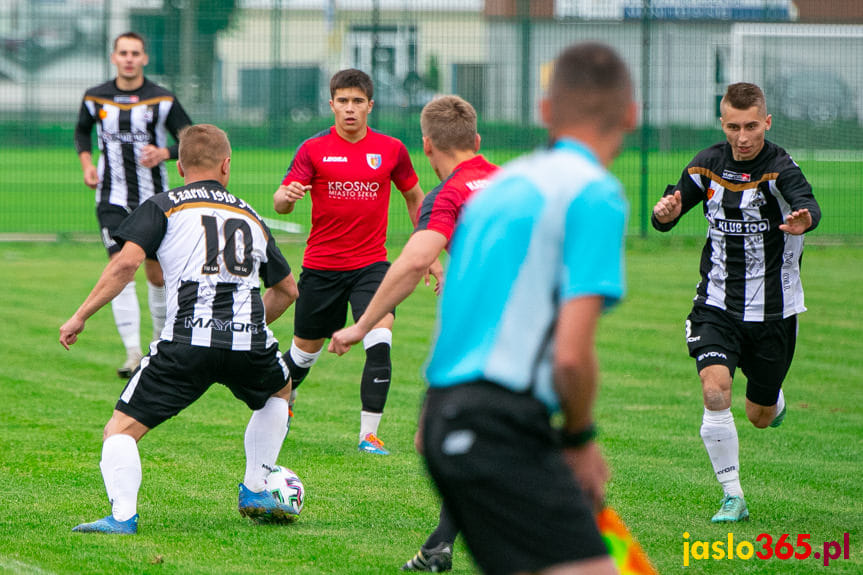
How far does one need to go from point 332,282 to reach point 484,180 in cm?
309

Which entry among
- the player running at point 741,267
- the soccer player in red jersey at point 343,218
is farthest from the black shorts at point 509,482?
the soccer player in red jersey at point 343,218

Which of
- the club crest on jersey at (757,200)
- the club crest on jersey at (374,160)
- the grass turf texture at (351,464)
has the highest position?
the club crest on jersey at (374,160)

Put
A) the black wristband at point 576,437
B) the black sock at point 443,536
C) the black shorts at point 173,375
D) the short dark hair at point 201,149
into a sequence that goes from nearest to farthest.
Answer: the black wristband at point 576,437 < the black sock at point 443,536 < the black shorts at point 173,375 < the short dark hair at point 201,149

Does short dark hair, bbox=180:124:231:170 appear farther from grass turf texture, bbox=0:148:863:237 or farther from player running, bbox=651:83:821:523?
grass turf texture, bbox=0:148:863:237

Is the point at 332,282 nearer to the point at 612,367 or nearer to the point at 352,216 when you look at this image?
the point at 352,216

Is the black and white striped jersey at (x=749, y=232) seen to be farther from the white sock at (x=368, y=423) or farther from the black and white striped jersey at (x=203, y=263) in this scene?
the white sock at (x=368, y=423)

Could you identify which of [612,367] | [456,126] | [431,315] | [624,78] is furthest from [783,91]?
[624,78]

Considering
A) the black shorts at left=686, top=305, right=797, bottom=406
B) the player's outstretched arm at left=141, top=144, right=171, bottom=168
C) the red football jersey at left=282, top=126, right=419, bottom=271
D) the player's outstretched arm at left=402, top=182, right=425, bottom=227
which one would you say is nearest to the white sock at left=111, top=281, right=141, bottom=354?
the player's outstretched arm at left=141, top=144, right=171, bottom=168

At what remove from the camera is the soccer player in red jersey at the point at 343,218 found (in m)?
8.01

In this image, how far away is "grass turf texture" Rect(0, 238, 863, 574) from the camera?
5434 mm

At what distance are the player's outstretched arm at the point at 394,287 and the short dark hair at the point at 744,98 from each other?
222cm

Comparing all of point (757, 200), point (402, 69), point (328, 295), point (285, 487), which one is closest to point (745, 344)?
point (757, 200)

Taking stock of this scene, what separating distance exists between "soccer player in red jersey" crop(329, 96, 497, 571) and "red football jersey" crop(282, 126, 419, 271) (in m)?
2.77

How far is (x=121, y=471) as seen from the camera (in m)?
5.47
